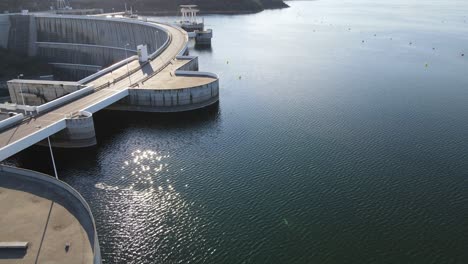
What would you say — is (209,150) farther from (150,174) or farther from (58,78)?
(58,78)

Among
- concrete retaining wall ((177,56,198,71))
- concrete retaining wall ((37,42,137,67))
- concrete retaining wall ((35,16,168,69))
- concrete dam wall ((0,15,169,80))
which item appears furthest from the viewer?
concrete retaining wall ((35,16,168,69))

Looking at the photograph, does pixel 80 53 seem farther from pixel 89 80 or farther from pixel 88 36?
pixel 89 80

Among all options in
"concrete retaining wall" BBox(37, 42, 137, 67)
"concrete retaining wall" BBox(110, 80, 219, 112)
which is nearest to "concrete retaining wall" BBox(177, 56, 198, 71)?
"concrete retaining wall" BBox(110, 80, 219, 112)

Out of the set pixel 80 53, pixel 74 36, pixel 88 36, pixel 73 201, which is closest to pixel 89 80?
pixel 73 201

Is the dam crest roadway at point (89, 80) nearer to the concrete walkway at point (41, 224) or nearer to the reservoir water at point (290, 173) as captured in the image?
the reservoir water at point (290, 173)

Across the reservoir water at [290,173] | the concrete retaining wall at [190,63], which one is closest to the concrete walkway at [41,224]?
the reservoir water at [290,173]

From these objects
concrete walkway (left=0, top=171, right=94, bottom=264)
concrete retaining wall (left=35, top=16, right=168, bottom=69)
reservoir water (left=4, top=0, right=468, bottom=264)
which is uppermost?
concrete retaining wall (left=35, top=16, right=168, bottom=69)

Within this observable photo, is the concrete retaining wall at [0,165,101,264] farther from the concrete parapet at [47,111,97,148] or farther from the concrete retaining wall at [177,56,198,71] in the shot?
the concrete retaining wall at [177,56,198,71]
